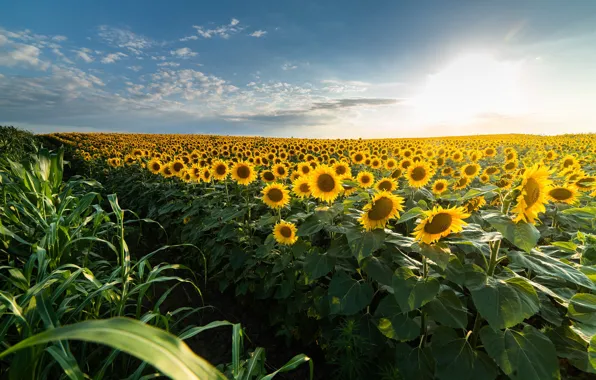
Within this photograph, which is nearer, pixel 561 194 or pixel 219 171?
pixel 561 194

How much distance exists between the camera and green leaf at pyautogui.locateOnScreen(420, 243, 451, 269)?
1.95 metres

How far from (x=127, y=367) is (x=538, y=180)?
3.11 m

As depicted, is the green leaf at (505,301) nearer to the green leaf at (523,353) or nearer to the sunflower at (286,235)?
the green leaf at (523,353)

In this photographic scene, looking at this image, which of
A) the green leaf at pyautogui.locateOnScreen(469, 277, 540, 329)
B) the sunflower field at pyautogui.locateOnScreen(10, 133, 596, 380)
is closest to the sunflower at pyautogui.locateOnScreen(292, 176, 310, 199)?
the sunflower field at pyautogui.locateOnScreen(10, 133, 596, 380)

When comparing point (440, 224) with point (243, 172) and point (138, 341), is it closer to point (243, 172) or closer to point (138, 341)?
point (138, 341)

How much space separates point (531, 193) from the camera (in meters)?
2.02

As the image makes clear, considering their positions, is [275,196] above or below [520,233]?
below

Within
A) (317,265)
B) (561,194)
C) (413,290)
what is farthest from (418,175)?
(413,290)

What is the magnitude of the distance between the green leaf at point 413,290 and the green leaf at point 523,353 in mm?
399

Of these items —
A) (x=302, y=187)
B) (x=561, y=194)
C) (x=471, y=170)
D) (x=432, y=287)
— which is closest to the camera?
(x=432, y=287)

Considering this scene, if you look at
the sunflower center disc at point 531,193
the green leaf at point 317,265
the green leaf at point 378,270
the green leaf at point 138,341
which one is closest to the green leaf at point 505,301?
the sunflower center disc at point 531,193

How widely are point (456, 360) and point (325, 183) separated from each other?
210 cm

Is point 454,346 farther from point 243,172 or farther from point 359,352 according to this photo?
point 243,172

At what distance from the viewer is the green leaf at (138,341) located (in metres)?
0.69
